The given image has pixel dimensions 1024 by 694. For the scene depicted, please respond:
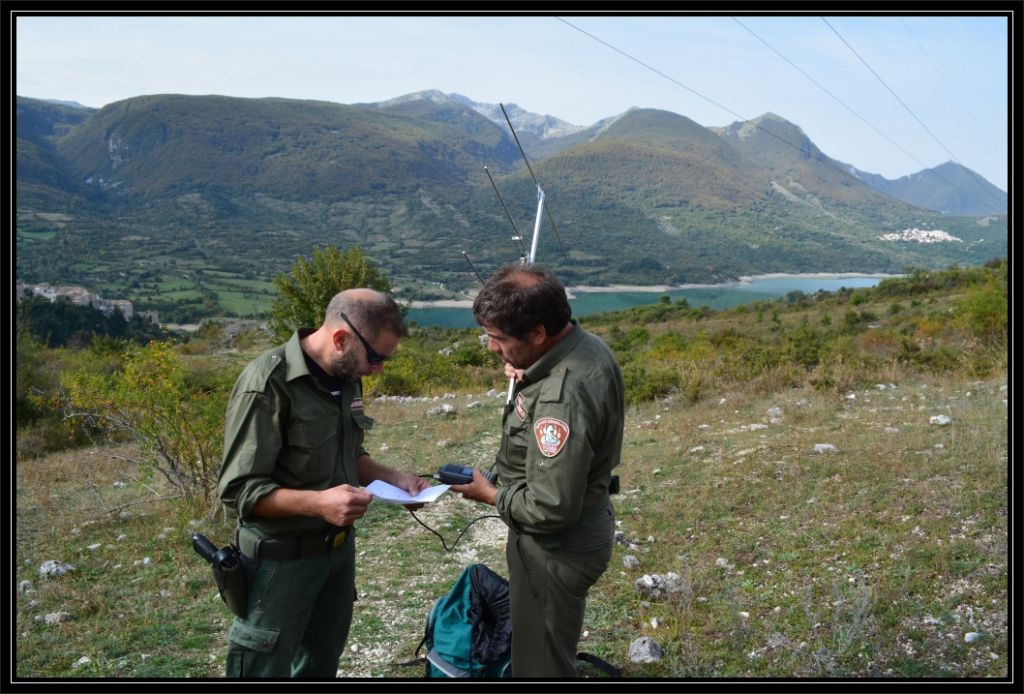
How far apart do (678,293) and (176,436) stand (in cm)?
6787

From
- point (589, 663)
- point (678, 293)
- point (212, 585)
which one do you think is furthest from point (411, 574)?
point (678, 293)

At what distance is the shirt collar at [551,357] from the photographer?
238 cm

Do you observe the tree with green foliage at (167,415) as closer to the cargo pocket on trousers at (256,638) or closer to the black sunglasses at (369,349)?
the cargo pocket on trousers at (256,638)

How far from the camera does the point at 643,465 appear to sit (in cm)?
769

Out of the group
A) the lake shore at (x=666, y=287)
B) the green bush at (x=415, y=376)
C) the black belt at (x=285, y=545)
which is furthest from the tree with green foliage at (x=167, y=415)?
the lake shore at (x=666, y=287)

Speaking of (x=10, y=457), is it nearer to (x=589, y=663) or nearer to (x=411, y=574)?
(x=411, y=574)

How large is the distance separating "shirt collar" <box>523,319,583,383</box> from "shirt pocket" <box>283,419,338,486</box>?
76 cm

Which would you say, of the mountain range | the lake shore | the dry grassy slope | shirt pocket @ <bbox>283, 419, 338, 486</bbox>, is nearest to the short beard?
shirt pocket @ <bbox>283, 419, 338, 486</bbox>

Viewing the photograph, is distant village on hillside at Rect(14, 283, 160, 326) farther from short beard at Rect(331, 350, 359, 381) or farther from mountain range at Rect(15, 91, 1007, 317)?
short beard at Rect(331, 350, 359, 381)

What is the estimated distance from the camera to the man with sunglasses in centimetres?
223

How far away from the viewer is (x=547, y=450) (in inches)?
86.6

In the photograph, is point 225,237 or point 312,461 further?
point 225,237

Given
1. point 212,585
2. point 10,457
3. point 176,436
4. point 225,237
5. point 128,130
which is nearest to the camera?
point 10,457

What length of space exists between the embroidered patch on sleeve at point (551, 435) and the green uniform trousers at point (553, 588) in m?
0.37
